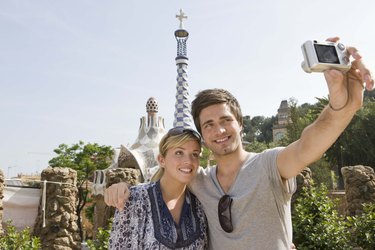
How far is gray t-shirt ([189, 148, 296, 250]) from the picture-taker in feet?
5.79

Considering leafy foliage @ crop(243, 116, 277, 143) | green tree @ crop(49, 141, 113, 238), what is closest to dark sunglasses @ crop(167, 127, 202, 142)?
green tree @ crop(49, 141, 113, 238)

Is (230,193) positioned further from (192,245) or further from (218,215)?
(192,245)

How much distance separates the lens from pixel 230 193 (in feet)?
6.23

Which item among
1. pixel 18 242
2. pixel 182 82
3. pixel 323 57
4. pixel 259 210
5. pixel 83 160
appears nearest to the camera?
pixel 323 57

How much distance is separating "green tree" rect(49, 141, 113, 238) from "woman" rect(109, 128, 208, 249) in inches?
707

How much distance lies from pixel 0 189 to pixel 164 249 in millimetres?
4652

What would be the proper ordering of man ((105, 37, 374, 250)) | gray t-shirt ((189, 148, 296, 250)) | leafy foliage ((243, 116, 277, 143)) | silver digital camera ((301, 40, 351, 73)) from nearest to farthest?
silver digital camera ((301, 40, 351, 73)), man ((105, 37, 374, 250)), gray t-shirt ((189, 148, 296, 250)), leafy foliage ((243, 116, 277, 143))

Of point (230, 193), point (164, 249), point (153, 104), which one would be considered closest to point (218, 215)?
point (230, 193)

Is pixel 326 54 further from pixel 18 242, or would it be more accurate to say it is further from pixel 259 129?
pixel 259 129

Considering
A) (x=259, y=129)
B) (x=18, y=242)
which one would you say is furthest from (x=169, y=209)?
(x=259, y=129)

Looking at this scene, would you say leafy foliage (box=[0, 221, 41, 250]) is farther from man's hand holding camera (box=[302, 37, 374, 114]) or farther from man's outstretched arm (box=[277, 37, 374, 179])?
man's hand holding camera (box=[302, 37, 374, 114])

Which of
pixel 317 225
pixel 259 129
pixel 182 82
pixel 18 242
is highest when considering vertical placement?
pixel 259 129

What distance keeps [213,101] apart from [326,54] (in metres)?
0.72

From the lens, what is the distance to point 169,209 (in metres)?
2.01
